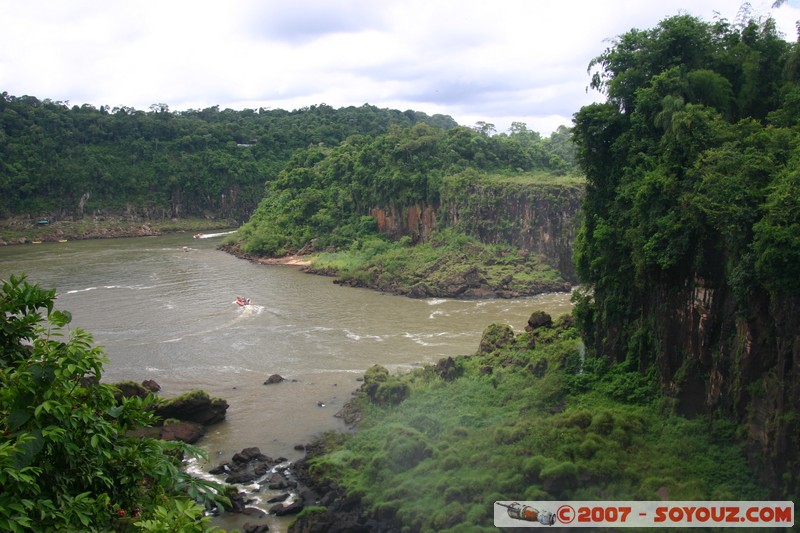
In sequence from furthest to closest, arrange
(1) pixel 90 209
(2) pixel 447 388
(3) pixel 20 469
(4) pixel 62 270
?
(1) pixel 90 209, (4) pixel 62 270, (2) pixel 447 388, (3) pixel 20 469

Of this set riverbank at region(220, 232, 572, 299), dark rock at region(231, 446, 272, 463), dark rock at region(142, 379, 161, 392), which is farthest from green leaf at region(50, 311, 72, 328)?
riverbank at region(220, 232, 572, 299)

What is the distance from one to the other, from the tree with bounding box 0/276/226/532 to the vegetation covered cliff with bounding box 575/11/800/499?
1320cm

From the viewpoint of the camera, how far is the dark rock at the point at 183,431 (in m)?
23.2

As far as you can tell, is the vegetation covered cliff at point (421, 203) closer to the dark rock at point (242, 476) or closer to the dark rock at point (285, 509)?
the dark rock at point (242, 476)

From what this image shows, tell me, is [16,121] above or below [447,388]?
above

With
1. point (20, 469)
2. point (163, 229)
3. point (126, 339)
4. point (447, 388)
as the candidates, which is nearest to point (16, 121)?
point (163, 229)

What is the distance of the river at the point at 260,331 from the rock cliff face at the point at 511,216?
206 inches

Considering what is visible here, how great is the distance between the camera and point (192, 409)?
2458 centimetres

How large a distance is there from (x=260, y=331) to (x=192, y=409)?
42.9ft

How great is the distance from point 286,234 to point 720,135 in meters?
50.3

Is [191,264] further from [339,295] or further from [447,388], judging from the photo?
[447,388]

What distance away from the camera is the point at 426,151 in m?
60.0

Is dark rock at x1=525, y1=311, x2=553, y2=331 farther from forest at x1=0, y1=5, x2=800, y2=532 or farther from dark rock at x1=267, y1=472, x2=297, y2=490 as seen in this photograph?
dark rock at x1=267, y1=472, x2=297, y2=490

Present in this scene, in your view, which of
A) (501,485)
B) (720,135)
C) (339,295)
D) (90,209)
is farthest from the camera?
(90,209)
